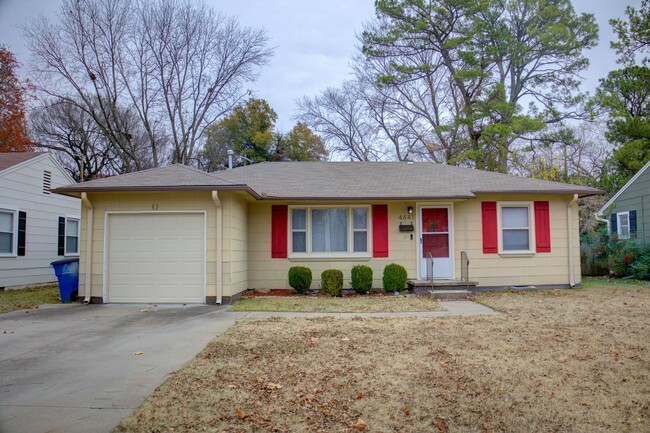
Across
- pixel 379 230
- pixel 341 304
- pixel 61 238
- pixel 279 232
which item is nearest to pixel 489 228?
pixel 379 230

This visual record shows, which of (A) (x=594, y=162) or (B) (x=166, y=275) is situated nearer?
(B) (x=166, y=275)

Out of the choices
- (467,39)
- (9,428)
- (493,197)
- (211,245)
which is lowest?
(9,428)

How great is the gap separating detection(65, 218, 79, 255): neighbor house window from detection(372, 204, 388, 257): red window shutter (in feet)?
36.9

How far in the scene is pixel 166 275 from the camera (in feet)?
31.9

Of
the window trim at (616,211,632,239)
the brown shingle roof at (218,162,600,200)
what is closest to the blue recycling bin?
the brown shingle roof at (218,162,600,200)

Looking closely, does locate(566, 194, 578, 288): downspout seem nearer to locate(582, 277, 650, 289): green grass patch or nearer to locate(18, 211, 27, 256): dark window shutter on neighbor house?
locate(582, 277, 650, 289): green grass patch

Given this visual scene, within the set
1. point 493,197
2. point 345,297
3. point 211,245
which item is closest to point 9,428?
point 211,245

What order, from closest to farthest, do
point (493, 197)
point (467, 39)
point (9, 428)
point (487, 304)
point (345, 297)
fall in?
point (9, 428) → point (487, 304) → point (345, 297) → point (493, 197) → point (467, 39)

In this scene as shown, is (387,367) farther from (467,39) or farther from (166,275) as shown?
(467,39)

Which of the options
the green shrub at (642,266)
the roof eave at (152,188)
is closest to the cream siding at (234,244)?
the roof eave at (152,188)

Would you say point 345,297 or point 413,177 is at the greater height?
point 413,177

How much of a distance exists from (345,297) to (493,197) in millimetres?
4827

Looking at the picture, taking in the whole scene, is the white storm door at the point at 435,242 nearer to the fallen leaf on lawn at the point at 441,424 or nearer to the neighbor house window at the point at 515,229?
the neighbor house window at the point at 515,229

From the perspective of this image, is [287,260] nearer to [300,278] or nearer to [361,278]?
[300,278]
